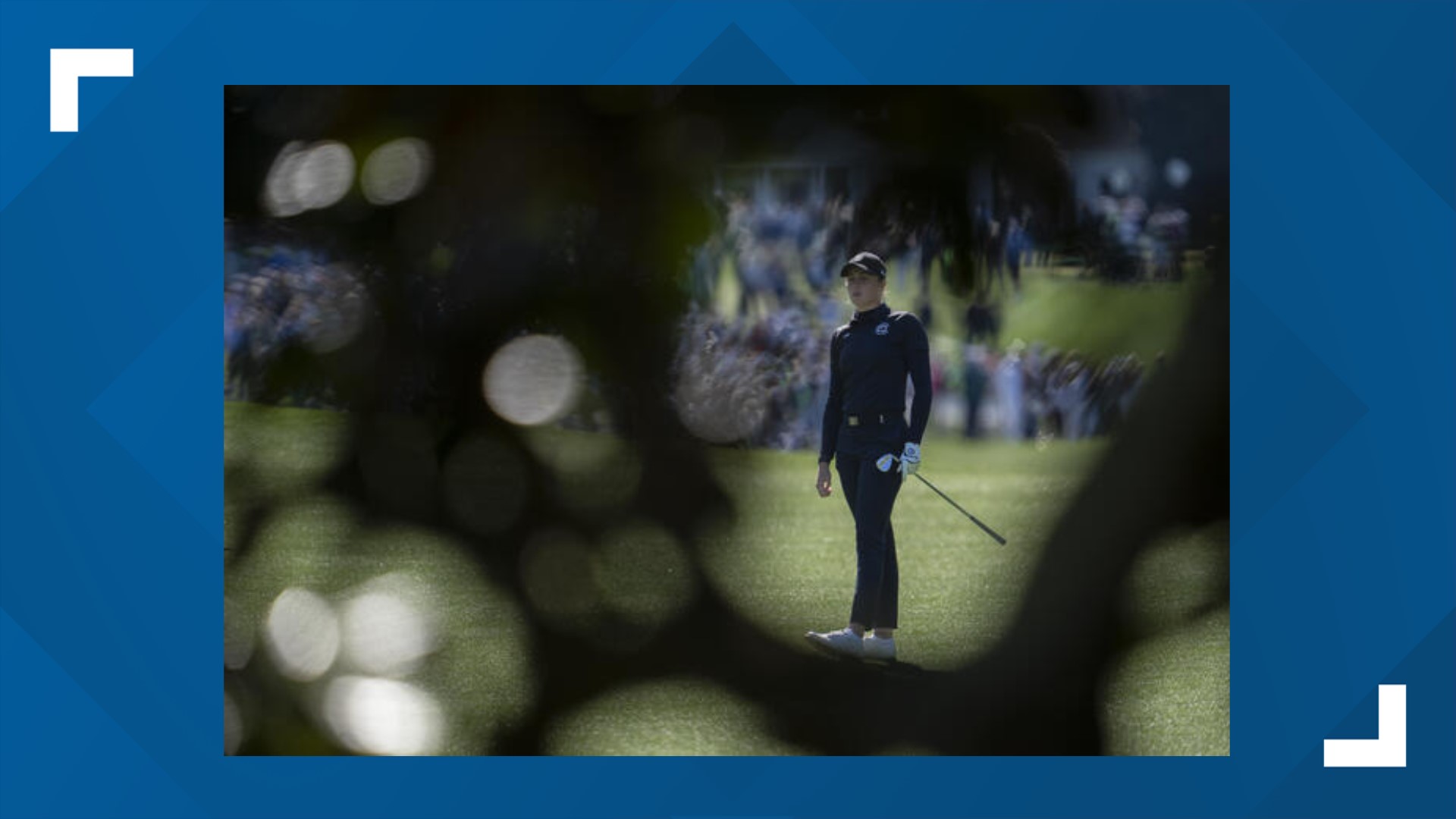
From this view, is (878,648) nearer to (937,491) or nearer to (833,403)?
(937,491)

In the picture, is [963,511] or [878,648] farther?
[963,511]

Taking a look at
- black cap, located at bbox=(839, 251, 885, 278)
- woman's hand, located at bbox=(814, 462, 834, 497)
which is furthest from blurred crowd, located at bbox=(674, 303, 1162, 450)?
black cap, located at bbox=(839, 251, 885, 278)

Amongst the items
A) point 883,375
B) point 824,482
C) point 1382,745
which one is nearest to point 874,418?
point 883,375

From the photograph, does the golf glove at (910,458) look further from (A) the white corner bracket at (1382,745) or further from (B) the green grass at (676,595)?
(A) the white corner bracket at (1382,745)

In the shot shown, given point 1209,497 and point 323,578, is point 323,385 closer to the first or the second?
point 323,578

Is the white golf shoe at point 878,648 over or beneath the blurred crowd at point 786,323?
beneath

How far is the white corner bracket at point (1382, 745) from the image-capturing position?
415 cm

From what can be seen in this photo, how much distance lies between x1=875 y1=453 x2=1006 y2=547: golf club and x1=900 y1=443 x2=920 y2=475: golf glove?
0.07 feet

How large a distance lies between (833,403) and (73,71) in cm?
228

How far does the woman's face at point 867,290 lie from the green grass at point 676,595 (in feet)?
1.60

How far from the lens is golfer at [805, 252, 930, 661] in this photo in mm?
4219

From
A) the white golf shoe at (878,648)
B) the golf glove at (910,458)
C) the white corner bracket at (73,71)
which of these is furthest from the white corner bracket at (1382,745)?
the white corner bracket at (73,71)

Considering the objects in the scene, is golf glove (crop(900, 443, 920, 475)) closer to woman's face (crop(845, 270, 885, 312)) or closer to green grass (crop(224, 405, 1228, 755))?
green grass (crop(224, 405, 1228, 755))

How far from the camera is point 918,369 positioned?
420 cm
